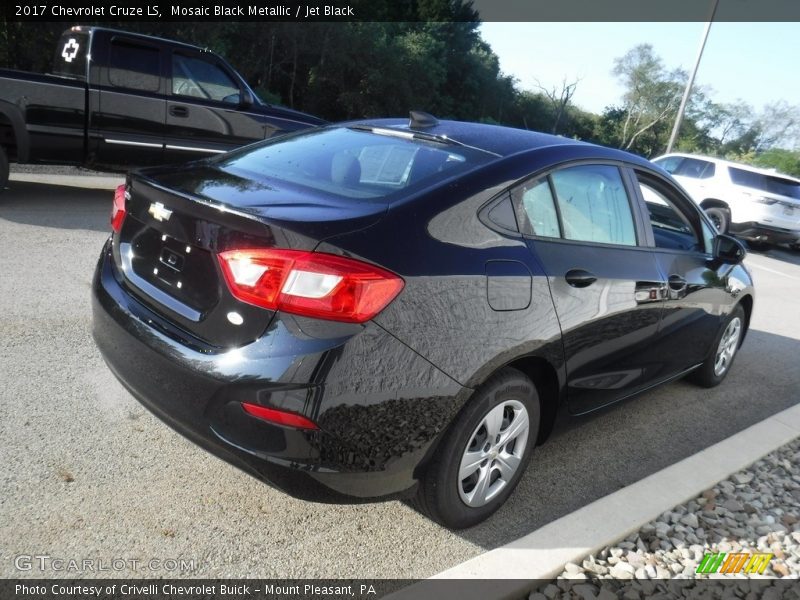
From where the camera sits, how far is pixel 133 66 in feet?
25.9

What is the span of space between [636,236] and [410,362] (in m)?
1.86

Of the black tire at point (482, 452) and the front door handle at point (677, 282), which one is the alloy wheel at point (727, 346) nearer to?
the front door handle at point (677, 282)

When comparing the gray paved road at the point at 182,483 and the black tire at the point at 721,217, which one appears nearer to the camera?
the gray paved road at the point at 182,483

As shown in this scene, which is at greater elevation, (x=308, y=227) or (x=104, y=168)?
(x=308, y=227)

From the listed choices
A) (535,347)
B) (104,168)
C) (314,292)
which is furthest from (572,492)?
(104,168)

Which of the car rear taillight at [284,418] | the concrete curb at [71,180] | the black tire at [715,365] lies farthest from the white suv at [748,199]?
the car rear taillight at [284,418]

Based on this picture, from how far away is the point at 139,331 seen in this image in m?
2.56

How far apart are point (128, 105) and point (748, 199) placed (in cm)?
1136

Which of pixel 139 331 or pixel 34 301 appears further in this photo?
pixel 34 301

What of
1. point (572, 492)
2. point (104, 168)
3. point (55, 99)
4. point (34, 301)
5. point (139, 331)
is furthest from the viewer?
point (104, 168)

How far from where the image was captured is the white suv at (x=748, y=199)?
12.9 m

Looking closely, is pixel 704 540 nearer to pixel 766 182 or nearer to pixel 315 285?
pixel 315 285

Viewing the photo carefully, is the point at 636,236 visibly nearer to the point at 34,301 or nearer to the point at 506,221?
the point at 506,221

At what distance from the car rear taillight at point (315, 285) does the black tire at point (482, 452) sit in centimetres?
64
